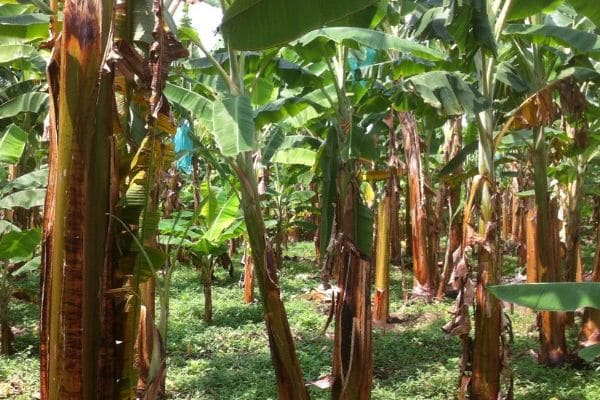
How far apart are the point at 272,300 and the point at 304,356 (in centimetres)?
268

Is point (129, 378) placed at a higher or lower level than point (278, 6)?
lower

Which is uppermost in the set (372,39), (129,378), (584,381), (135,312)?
(372,39)

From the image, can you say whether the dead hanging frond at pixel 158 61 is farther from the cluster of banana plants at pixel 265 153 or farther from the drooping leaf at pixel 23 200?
the drooping leaf at pixel 23 200

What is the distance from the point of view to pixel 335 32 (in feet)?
11.7

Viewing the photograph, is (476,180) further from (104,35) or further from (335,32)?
(104,35)

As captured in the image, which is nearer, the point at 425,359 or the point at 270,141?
the point at 270,141

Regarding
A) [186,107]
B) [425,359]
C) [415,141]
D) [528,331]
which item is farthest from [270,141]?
[528,331]

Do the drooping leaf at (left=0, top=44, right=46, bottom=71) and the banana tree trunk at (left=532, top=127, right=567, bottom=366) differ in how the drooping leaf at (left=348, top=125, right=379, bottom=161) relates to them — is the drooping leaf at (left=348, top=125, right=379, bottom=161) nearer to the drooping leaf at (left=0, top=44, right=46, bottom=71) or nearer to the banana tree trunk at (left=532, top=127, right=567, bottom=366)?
the banana tree trunk at (left=532, top=127, right=567, bottom=366)

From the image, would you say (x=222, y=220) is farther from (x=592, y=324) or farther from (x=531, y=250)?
(x=592, y=324)

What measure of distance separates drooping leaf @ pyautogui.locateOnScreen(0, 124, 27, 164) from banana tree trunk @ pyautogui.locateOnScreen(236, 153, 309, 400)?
2.57 metres

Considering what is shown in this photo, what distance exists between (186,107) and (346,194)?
1499 mm

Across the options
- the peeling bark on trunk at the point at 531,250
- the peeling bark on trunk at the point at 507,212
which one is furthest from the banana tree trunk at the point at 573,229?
the peeling bark on trunk at the point at 507,212

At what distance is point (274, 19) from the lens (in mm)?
2174

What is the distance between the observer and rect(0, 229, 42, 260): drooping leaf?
475cm
